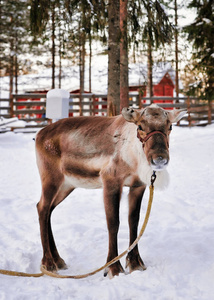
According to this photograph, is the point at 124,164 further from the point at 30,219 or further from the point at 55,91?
the point at 55,91

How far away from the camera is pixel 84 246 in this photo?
13.3 ft

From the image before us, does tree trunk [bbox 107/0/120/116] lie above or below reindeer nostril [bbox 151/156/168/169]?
above

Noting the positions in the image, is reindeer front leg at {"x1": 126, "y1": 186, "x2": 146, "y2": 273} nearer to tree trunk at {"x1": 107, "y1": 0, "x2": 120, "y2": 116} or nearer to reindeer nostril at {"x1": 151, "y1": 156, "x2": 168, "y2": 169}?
reindeer nostril at {"x1": 151, "y1": 156, "x2": 168, "y2": 169}

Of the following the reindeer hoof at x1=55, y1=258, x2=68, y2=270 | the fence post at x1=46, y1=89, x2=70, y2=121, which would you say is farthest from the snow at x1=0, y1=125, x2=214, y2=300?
the fence post at x1=46, y1=89, x2=70, y2=121

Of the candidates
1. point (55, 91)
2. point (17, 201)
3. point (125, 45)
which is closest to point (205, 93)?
point (125, 45)

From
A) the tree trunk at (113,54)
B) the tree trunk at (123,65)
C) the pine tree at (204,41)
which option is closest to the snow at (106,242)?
the tree trunk at (113,54)

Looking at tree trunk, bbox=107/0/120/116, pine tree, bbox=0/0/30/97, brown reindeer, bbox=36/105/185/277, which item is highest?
pine tree, bbox=0/0/30/97

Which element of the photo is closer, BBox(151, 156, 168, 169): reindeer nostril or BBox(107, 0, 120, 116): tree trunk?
BBox(151, 156, 168, 169): reindeer nostril

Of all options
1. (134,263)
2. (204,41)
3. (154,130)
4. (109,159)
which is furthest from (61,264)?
(204,41)

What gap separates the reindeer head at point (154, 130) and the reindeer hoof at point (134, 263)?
1.20 m

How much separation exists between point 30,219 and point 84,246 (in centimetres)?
146

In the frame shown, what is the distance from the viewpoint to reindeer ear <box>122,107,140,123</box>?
2.91 meters

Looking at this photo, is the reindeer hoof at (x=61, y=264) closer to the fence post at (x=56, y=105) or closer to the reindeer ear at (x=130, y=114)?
the reindeer ear at (x=130, y=114)

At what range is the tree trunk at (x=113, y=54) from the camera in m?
6.90
